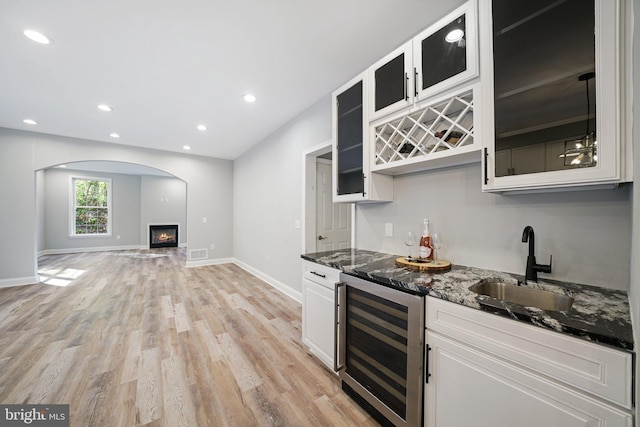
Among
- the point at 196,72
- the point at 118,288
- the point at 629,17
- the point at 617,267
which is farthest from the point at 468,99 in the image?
the point at 118,288

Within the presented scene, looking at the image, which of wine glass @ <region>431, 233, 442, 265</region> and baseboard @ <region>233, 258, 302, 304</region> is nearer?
wine glass @ <region>431, 233, 442, 265</region>

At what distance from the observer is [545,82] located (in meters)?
1.12

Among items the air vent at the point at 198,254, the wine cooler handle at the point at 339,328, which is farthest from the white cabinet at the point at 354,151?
the air vent at the point at 198,254

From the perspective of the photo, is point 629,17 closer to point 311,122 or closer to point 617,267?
point 617,267

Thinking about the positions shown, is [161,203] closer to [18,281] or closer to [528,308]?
[18,281]

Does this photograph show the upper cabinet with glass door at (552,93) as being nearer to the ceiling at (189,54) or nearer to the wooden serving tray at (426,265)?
the wooden serving tray at (426,265)

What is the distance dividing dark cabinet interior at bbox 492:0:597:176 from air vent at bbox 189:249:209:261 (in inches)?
242

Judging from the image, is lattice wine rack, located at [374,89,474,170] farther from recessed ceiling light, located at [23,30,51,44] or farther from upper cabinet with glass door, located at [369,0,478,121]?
recessed ceiling light, located at [23,30,51,44]

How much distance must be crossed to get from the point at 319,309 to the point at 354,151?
1425 millimetres

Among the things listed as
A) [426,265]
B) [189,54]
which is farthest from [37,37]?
[426,265]

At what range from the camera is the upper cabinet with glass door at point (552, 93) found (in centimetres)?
94

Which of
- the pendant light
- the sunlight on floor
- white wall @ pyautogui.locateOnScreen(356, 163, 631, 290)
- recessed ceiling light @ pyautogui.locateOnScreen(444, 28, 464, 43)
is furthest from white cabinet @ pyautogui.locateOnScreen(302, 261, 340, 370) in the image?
the sunlight on floor

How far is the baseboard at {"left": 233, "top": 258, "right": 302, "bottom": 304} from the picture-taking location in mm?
3545

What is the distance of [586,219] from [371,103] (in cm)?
153
